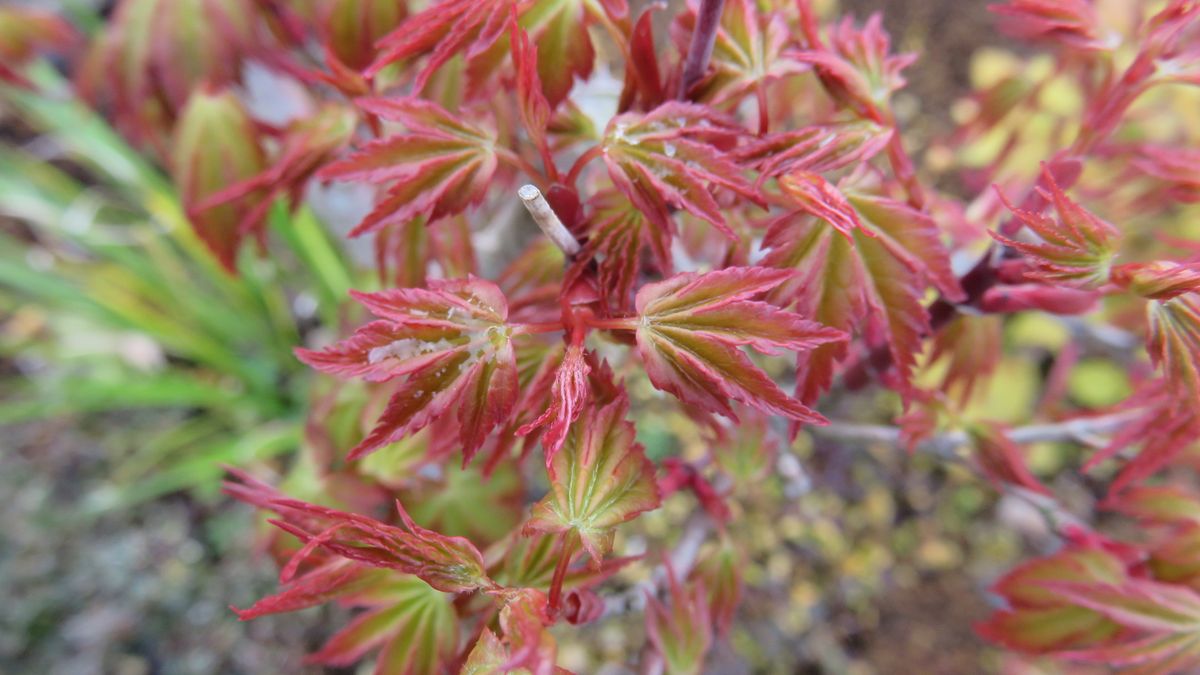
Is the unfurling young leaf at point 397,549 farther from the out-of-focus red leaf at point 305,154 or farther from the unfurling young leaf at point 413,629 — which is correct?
the out-of-focus red leaf at point 305,154

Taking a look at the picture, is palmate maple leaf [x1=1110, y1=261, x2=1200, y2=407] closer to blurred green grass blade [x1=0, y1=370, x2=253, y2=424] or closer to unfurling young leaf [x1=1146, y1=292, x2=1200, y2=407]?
unfurling young leaf [x1=1146, y1=292, x2=1200, y2=407]

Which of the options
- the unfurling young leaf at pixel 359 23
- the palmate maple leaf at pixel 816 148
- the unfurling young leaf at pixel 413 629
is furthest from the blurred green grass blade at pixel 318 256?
the palmate maple leaf at pixel 816 148

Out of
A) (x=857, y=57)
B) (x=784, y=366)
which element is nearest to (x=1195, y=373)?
(x=857, y=57)

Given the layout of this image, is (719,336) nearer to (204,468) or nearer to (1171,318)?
(1171,318)

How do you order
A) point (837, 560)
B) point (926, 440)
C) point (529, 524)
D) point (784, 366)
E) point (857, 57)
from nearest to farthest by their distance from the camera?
point (529, 524)
point (857, 57)
point (926, 440)
point (837, 560)
point (784, 366)

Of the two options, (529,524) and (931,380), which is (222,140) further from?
(931,380)

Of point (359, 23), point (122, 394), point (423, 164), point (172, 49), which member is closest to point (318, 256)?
point (122, 394)
